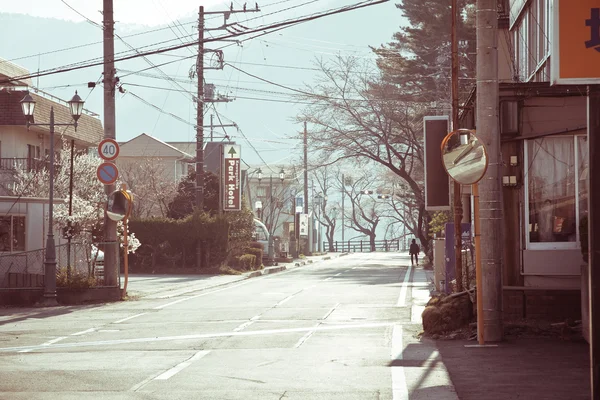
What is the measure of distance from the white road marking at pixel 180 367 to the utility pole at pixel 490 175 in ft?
13.8

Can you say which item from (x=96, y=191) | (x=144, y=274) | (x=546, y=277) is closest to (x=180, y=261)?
(x=144, y=274)

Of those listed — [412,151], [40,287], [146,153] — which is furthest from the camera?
[146,153]

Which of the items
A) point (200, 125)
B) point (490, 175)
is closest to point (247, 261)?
point (200, 125)

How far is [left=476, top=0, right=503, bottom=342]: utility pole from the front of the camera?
13578 millimetres

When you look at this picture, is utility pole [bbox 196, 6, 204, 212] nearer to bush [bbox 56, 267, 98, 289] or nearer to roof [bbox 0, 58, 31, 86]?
roof [bbox 0, 58, 31, 86]

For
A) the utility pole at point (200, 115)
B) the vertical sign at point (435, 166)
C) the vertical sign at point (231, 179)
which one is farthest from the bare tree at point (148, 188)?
the vertical sign at point (435, 166)

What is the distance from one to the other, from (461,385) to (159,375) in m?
3.59

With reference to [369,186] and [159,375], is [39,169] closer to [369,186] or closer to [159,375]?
[159,375]

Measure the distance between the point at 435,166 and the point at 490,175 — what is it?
283 inches

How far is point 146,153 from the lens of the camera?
257 ft

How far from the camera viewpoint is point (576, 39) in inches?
256

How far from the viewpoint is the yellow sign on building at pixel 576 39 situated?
645 cm

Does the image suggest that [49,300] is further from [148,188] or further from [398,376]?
[148,188]

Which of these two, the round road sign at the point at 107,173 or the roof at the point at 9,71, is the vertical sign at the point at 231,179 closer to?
the roof at the point at 9,71
